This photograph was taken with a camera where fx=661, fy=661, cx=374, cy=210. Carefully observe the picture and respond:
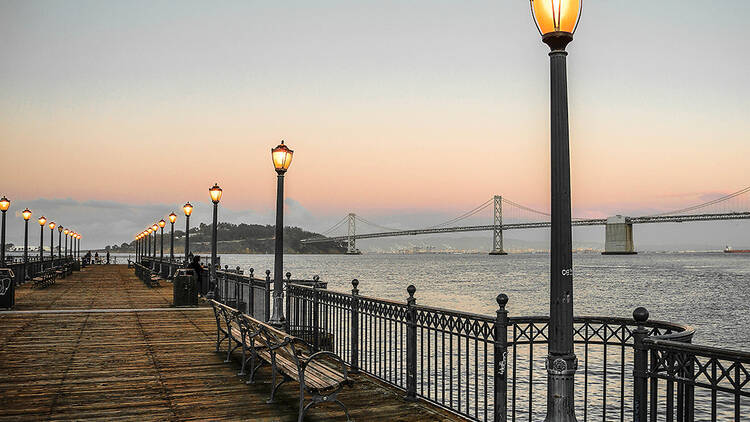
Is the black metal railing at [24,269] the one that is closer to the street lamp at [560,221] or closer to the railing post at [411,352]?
the railing post at [411,352]

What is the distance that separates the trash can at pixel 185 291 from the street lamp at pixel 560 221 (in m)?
18.5

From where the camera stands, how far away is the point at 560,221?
17.4ft

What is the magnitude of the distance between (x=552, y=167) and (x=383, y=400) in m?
4.47

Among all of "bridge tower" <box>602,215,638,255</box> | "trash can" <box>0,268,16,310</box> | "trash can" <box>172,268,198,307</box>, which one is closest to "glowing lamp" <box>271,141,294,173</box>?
"trash can" <box>172,268,198,307</box>

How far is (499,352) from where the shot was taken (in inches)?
271

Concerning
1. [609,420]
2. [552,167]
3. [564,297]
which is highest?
[552,167]

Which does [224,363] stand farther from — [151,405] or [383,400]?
[383,400]

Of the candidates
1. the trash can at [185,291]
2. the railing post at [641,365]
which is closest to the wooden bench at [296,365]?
the railing post at [641,365]

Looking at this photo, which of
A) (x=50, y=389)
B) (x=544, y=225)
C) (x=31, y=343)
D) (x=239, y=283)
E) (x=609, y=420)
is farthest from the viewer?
(x=544, y=225)

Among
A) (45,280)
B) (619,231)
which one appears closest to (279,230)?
(45,280)

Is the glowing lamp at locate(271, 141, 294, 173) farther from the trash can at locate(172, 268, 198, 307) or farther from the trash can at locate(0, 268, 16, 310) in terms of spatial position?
the trash can at locate(0, 268, 16, 310)

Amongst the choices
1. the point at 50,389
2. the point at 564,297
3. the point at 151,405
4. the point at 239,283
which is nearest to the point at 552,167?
the point at 564,297

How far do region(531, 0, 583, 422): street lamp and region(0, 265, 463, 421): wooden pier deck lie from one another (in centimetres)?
256

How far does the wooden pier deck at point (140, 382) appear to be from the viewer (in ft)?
25.9
